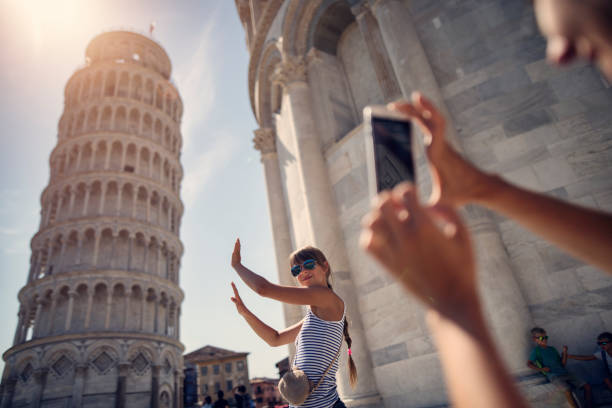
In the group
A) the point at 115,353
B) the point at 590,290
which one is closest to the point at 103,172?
the point at 115,353

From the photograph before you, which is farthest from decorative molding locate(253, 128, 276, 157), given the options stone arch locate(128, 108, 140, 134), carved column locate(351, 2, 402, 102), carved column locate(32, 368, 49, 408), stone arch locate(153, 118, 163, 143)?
stone arch locate(153, 118, 163, 143)

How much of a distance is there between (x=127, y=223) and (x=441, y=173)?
34.2 m

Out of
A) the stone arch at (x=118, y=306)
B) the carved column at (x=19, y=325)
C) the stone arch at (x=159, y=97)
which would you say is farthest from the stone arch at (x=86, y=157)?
the carved column at (x=19, y=325)

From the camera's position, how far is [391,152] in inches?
47.3

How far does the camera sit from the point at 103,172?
107 feet

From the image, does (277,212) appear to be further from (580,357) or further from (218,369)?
(218,369)

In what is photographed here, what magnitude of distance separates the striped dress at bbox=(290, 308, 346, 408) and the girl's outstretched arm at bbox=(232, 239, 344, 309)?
0.15m

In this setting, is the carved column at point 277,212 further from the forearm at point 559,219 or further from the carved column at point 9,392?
the carved column at point 9,392

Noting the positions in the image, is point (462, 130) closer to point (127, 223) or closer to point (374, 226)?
point (374, 226)

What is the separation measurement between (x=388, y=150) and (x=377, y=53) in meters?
8.28

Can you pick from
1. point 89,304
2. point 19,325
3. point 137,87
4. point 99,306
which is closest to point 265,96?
point 89,304

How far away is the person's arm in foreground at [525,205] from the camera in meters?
1.12

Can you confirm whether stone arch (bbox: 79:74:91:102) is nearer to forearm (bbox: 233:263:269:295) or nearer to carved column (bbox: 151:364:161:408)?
carved column (bbox: 151:364:161:408)

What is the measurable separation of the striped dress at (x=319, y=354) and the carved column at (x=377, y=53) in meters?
6.43
